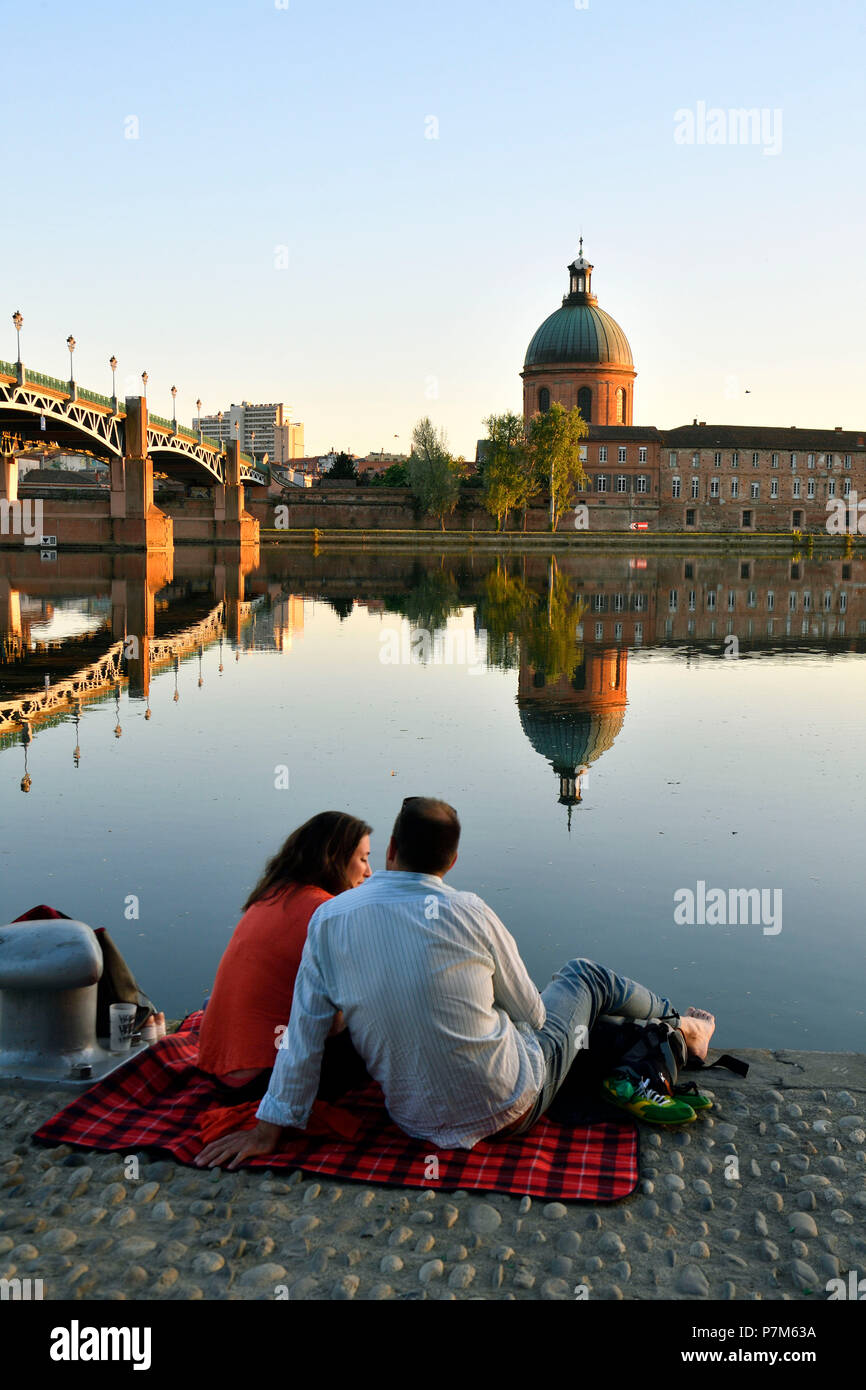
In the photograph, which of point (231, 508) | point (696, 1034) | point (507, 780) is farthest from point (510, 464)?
point (696, 1034)

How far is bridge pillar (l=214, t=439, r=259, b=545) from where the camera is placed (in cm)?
8506

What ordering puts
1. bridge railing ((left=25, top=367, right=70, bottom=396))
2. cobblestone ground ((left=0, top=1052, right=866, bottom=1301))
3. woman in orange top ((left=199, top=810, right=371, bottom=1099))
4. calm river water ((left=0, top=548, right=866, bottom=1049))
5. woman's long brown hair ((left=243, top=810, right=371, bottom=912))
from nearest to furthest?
cobblestone ground ((left=0, top=1052, right=866, bottom=1301)), woman in orange top ((left=199, top=810, right=371, bottom=1099)), woman's long brown hair ((left=243, top=810, right=371, bottom=912)), calm river water ((left=0, top=548, right=866, bottom=1049)), bridge railing ((left=25, top=367, right=70, bottom=396))

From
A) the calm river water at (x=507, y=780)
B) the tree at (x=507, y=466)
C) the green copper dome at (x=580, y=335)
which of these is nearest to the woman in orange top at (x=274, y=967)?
the calm river water at (x=507, y=780)

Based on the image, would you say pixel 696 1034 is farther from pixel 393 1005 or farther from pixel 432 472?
pixel 432 472

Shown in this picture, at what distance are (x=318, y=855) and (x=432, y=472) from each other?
95.5 metres

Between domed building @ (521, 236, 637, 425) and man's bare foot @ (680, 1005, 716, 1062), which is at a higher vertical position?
domed building @ (521, 236, 637, 425)

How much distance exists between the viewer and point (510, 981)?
13.6ft

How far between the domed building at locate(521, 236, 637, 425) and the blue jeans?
10708 centimetres

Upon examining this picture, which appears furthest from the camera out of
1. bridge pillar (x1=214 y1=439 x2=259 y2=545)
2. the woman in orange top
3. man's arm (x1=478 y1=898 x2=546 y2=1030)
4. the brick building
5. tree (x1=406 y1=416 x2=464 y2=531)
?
the brick building

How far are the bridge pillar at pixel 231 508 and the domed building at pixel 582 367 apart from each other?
32.3 m

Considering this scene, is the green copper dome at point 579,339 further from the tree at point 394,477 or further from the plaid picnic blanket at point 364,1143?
the plaid picnic blanket at point 364,1143

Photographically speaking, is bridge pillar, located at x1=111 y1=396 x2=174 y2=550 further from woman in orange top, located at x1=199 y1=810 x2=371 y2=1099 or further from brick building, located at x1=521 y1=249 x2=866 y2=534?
woman in orange top, located at x1=199 y1=810 x2=371 y2=1099

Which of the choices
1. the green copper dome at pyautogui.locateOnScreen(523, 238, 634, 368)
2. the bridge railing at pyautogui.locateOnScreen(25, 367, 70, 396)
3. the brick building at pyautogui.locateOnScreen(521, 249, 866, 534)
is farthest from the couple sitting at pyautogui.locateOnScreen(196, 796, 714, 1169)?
the green copper dome at pyautogui.locateOnScreen(523, 238, 634, 368)
